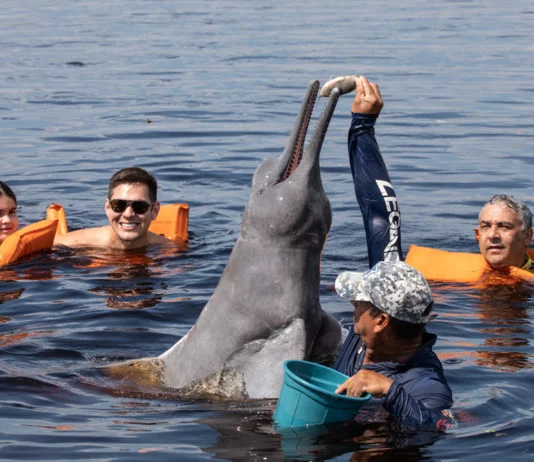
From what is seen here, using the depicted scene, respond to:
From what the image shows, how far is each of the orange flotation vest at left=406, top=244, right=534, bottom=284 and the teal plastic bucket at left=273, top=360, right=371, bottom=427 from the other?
546cm

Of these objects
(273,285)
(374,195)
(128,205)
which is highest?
(374,195)

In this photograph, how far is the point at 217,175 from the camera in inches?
687

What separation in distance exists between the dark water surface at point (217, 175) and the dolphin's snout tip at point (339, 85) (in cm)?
209

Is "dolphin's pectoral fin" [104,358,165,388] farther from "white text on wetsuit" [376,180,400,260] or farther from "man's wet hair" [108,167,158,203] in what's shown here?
"man's wet hair" [108,167,158,203]

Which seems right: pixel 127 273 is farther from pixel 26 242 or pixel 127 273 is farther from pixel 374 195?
pixel 374 195

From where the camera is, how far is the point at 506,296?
36.9ft

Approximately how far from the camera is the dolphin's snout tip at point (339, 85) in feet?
23.0

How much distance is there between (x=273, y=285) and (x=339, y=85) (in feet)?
4.47

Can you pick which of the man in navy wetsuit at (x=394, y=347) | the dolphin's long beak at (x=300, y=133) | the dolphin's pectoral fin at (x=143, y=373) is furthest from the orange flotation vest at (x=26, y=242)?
the man in navy wetsuit at (x=394, y=347)

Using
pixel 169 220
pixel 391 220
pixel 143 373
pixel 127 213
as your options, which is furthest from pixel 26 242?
pixel 391 220

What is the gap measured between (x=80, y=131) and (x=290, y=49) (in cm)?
1078

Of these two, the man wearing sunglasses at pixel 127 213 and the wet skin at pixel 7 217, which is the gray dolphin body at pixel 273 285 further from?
the wet skin at pixel 7 217

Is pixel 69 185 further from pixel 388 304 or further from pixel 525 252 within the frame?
pixel 388 304

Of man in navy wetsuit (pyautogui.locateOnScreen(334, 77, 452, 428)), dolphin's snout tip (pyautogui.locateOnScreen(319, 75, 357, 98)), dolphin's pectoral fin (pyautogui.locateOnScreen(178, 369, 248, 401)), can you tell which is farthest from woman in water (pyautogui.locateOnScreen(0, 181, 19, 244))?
man in navy wetsuit (pyautogui.locateOnScreen(334, 77, 452, 428))
